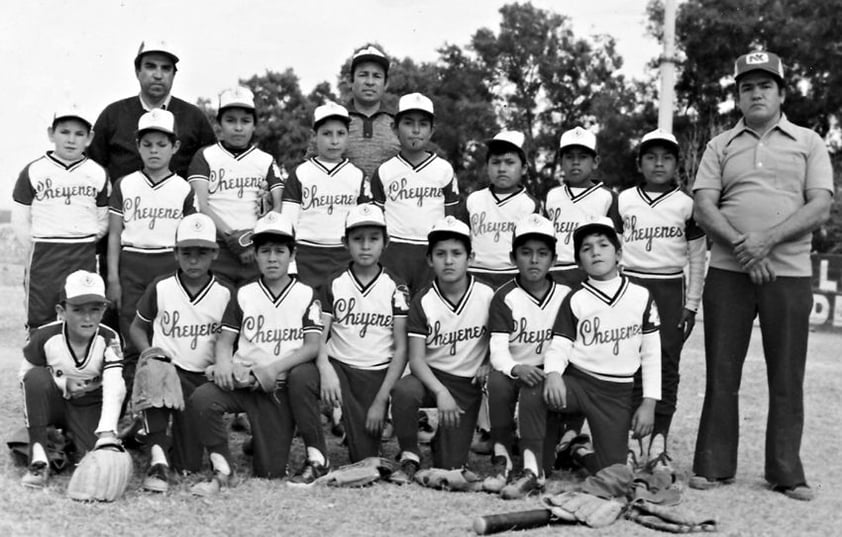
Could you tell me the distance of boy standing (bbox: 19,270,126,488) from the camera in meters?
4.73

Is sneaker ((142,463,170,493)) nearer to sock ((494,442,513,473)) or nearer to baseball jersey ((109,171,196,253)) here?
baseball jersey ((109,171,196,253))

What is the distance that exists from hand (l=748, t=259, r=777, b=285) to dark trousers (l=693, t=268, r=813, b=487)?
0.24ft

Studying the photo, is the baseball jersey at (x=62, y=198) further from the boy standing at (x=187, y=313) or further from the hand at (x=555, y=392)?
the hand at (x=555, y=392)

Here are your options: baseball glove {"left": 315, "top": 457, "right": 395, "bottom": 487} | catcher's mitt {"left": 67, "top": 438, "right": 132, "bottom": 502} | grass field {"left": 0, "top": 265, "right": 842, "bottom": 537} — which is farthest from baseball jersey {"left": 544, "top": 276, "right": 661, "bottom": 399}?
catcher's mitt {"left": 67, "top": 438, "right": 132, "bottom": 502}

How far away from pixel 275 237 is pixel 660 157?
2369 millimetres

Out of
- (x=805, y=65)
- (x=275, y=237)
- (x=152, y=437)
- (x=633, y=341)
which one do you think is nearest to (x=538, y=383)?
(x=633, y=341)

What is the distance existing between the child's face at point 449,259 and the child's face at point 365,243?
33 cm

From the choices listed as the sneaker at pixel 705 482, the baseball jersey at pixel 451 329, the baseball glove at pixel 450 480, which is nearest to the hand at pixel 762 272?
the sneaker at pixel 705 482

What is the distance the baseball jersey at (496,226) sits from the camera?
5.75 metres

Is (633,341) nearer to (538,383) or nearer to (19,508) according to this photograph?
(538,383)

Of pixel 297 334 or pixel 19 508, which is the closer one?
pixel 19 508

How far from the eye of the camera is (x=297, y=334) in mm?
5055

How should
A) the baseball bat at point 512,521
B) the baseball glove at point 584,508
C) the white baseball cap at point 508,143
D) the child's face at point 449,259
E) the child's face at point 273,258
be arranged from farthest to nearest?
the white baseball cap at point 508,143 → the child's face at point 449,259 → the child's face at point 273,258 → the baseball glove at point 584,508 → the baseball bat at point 512,521

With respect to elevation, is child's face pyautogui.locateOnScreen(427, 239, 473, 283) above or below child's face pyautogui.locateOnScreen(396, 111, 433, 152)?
below
